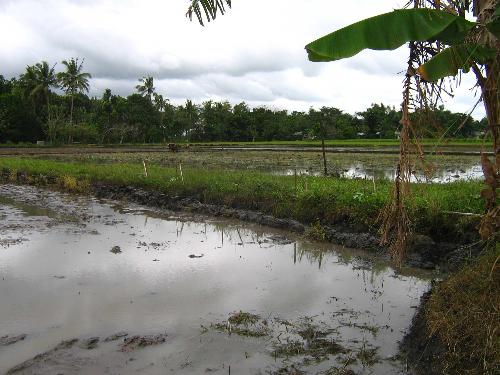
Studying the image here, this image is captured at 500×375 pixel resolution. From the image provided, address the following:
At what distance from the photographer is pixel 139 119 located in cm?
4816

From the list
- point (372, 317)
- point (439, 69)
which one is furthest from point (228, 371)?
point (439, 69)

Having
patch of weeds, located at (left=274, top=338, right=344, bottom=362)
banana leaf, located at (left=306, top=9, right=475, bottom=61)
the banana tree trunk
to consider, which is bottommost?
patch of weeds, located at (left=274, top=338, right=344, bottom=362)

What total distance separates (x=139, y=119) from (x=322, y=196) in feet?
136

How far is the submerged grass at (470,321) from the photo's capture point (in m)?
3.28

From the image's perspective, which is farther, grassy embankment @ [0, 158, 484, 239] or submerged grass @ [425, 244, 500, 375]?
grassy embankment @ [0, 158, 484, 239]

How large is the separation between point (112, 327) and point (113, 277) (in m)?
1.77

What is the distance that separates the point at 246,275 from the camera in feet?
22.3

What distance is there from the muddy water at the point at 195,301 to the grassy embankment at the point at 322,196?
2.93 ft

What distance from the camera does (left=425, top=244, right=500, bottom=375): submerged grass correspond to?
3.28 meters

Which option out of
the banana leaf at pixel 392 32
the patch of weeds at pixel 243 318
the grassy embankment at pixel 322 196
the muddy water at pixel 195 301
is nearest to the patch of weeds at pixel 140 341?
the muddy water at pixel 195 301

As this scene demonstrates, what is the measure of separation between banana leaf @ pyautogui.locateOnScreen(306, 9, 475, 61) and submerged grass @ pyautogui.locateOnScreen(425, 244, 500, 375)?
1746 mm

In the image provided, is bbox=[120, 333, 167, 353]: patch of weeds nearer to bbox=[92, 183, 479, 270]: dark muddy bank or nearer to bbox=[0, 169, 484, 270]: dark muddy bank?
bbox=[0, 169, 484, 270]: dark muddy bank

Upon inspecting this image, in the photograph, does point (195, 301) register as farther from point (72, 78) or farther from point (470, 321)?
point (72, 78)

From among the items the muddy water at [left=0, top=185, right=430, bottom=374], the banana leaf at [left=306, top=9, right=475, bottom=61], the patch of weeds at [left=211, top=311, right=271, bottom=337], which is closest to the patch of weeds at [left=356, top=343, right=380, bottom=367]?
the muddy water at [left=0, top=185, right=430, bottom=374]
